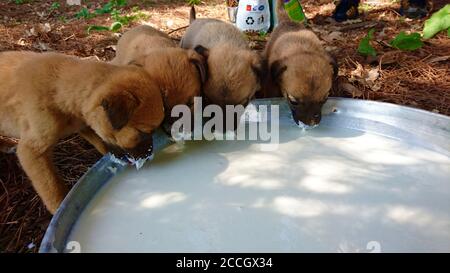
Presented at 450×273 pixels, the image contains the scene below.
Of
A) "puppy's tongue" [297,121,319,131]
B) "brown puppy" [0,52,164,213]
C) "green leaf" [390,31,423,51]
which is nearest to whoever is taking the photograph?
"brown puppy" [0,52,164,213]

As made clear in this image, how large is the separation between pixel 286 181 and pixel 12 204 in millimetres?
1789

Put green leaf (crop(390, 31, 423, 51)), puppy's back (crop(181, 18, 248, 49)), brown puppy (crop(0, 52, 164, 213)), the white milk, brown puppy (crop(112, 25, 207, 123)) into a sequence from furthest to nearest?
green leaf (crop(390, 31, 423, 51)) < puppy's back (crop(181, 18, 248, 49)) < brown puppy (crop(112, 25, 207, 123)) < brown puppy (crop(0, 52, 164, 213)) < the white milk

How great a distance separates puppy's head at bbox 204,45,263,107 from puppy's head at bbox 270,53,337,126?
0.68 feet

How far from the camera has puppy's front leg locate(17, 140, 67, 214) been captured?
9.03 ft

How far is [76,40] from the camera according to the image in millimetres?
5746

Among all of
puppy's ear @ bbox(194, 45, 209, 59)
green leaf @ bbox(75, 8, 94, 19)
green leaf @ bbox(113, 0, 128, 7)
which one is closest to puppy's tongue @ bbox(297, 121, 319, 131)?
puppy's ear @ bbox(194, 45, 209, 59)

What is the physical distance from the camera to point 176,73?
2.96 metres

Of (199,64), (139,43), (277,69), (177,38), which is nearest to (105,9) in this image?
(177,38)

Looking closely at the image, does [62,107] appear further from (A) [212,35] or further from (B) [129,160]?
(A) [212,35]

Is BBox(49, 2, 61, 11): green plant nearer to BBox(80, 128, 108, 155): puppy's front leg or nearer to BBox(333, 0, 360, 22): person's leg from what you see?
BBox(333, 0, 360, 22): person's leg

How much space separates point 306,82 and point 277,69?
302 mm

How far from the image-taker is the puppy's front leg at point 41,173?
2752mm

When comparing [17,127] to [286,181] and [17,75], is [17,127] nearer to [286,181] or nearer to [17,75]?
[17,75]

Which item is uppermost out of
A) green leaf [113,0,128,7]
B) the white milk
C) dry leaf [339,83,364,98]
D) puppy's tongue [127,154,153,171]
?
green leaf [113,0,128,7]
